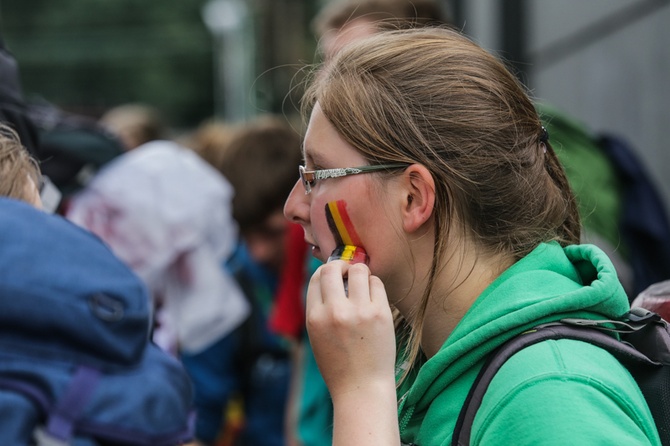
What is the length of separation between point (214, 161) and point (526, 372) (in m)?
4.88

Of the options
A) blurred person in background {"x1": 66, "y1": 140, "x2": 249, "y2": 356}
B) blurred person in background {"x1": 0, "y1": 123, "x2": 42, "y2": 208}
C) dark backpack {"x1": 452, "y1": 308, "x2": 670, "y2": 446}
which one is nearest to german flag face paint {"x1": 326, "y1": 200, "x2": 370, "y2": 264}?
dark backpack {"x1": 452, "y1": 308, "x2": 670, "y2": 446}

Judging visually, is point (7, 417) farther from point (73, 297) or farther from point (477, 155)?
point (477, 155)

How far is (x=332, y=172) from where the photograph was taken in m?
2.13

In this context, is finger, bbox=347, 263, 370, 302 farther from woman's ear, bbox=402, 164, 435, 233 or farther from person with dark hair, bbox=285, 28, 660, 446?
woman's ear, bbox=402, 164, 435, 233

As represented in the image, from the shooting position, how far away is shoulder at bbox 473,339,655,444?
1604 mm

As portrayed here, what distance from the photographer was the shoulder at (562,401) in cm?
160

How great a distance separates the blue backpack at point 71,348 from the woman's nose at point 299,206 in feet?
1.96

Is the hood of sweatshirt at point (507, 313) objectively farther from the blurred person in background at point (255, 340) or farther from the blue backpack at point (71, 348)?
the blurred person in background at point (255, 340)

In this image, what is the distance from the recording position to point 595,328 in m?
1.85

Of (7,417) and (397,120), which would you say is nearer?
(7,417)

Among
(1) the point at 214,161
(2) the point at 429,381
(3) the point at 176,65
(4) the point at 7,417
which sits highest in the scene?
(4) the point at 7,417

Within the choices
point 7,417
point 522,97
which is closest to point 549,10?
point 522,97

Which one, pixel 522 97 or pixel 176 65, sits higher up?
pixel 522 97

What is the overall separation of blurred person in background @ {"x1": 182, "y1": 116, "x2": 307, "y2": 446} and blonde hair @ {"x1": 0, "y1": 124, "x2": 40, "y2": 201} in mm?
2591
